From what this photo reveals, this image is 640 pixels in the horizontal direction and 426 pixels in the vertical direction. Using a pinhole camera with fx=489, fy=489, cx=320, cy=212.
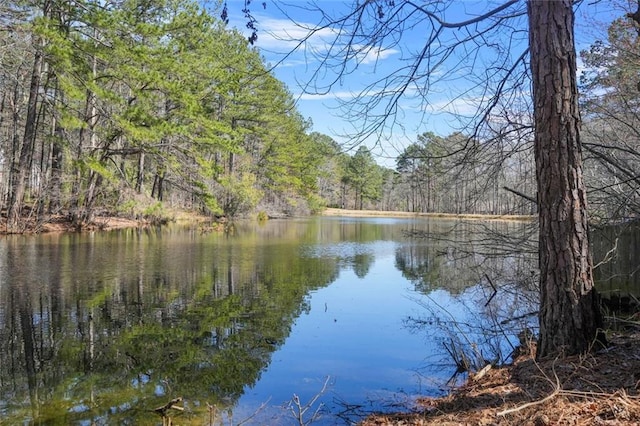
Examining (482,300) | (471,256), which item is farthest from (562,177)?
(482,300)

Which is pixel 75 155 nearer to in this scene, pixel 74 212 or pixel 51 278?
pixel 74 212

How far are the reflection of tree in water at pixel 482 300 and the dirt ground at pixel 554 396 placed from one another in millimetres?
1596

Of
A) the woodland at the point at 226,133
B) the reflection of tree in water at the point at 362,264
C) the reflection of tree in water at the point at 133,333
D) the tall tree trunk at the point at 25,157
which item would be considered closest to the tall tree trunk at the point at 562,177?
the woodland at the point at 226,133

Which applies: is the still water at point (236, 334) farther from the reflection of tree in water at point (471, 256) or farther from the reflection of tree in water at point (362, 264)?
the reflection of tree in water at point (362, 264)

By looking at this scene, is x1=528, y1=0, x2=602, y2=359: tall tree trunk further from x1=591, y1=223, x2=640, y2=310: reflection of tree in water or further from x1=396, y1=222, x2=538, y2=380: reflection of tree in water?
x1=591, y1=223, x2=640, y2=310: reflection of tree in water

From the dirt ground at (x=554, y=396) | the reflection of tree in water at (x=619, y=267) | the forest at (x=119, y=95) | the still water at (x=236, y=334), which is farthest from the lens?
the forest at (x=119, y=95)

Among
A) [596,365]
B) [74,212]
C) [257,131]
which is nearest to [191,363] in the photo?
[596,365]

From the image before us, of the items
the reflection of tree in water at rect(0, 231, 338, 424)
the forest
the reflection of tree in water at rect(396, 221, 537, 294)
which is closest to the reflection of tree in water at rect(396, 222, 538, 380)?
the reflection of tree in water at rect(396, 221, 537, 294)

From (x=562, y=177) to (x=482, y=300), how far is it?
5688 millimetres

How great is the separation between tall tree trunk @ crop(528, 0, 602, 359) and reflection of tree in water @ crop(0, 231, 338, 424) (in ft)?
10.5

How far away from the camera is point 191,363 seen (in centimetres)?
577

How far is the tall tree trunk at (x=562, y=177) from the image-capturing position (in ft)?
13.0

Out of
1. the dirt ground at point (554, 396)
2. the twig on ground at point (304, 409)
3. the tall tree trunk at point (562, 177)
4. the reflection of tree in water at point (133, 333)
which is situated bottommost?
the twig on ground at point (304, 409)

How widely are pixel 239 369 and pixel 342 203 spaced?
71.0 metres
